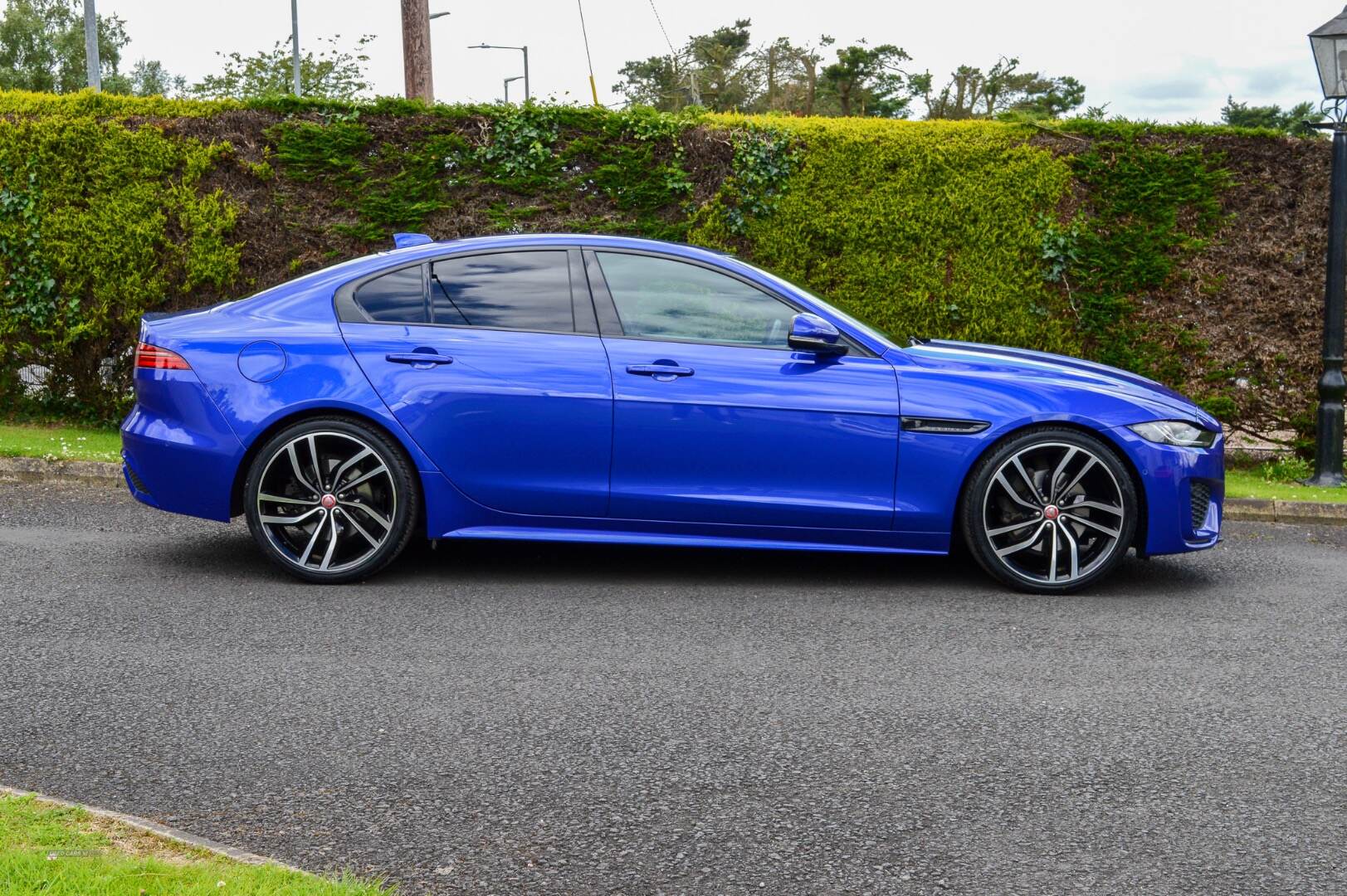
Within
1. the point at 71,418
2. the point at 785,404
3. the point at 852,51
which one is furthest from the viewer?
the point at 852,51

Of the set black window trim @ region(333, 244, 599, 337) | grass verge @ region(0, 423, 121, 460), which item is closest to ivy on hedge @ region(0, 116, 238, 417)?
grass verge @ region(0, 423, 121, 460)

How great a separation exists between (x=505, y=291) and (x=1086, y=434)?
2.74 metres

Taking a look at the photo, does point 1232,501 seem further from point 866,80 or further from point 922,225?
point 866,80

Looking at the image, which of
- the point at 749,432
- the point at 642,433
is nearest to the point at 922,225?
the point at 749,432

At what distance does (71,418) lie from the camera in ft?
→ 36.6

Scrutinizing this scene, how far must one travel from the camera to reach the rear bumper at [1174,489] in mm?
6352

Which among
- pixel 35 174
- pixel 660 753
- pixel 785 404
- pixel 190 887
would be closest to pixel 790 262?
pixel 785 404

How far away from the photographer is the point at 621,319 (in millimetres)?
6457

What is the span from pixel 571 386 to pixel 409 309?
2.89ft

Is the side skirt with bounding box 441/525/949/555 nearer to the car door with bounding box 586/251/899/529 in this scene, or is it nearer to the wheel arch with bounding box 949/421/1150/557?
the car door with bounding box 586/251/899/529

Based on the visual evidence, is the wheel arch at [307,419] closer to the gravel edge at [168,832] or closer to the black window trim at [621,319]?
the black window trim at [621,319]

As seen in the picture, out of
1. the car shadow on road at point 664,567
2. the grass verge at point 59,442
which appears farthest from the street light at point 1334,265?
the grass verge at point 59,442

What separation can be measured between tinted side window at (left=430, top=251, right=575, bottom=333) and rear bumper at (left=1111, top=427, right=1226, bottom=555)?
2.62m

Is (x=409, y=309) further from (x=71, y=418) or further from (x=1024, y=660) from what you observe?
(x=71, y=418)
